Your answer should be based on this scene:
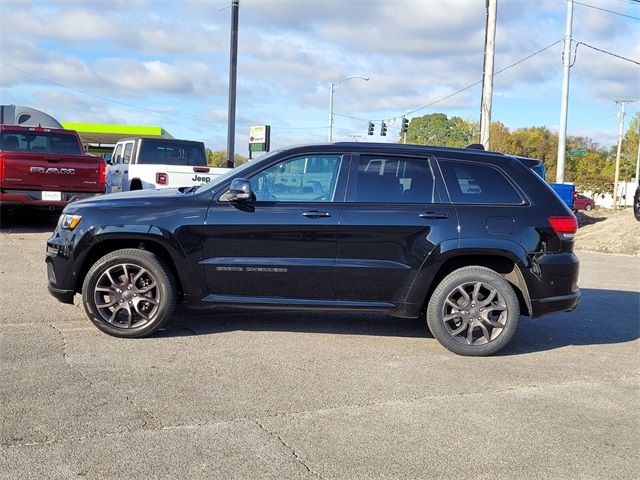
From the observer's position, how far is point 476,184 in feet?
→ 19.3

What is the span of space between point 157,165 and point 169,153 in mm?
1665

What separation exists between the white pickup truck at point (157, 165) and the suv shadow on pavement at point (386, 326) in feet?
20.4

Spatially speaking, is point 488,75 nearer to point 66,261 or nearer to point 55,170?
point 55,170

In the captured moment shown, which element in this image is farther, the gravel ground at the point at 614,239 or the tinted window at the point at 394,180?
the gravel ground at the point at 614,239

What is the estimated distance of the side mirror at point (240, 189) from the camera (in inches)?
215

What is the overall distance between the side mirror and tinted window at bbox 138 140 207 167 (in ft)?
30.9

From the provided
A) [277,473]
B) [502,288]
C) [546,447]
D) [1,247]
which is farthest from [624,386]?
[1,247]

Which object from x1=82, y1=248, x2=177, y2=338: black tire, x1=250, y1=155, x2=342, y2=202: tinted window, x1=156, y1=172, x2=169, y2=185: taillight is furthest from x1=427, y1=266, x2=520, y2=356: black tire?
x1=156, y1=172, x2=169, y2=185: taillight

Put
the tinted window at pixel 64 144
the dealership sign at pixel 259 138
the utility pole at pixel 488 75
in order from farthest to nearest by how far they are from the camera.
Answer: the dealership sign at pixel 259 138 < the utility pole at pixel 488 75 < the tinted window at pixel 64 144

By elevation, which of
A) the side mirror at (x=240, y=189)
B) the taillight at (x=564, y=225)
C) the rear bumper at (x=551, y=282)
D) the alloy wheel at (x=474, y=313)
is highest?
the side mirror at (x=240, y=189)

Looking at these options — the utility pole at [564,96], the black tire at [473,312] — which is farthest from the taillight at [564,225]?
the utility pole at [564,96]

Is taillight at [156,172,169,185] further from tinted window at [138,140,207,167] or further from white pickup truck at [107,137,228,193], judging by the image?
tinted window at [138,140,207,167]

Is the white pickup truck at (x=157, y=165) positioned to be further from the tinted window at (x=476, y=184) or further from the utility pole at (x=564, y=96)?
the utility pole at (x=564, y=96)

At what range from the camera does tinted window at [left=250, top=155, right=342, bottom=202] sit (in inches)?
228
